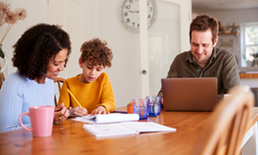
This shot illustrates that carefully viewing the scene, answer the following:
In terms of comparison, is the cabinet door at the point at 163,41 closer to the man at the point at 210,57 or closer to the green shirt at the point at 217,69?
the green shirt at the point at 217,69

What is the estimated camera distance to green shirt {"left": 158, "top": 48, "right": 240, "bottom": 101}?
1.93m

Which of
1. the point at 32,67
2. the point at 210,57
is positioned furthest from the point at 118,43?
the point at 32,67

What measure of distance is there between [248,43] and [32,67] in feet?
26.5

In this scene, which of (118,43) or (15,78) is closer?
(15,78)

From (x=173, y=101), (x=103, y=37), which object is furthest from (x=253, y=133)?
(x=103, y=37)

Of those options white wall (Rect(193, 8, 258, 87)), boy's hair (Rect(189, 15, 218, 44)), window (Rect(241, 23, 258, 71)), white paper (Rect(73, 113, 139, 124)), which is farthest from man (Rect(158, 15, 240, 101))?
window (Rect(241, 23, 258, 71))

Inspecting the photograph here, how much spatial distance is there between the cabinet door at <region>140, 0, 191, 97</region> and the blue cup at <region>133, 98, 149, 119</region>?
259 cm

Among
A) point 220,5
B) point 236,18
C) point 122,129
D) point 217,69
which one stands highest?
point 220,5

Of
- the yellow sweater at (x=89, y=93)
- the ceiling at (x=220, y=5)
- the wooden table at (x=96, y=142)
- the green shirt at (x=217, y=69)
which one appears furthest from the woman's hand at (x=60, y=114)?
the ceiling at (x=220, y=5)

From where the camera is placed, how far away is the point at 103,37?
4617 millimetres

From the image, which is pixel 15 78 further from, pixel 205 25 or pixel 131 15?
pixel 131 15

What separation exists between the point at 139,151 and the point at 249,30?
8497 mm

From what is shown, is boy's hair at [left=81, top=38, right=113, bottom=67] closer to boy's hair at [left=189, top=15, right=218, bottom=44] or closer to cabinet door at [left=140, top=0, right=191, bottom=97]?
boy's hair at [left=189, top=15, right=218, bottom=44]

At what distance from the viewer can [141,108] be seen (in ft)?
4.53
